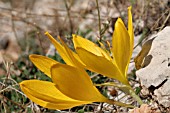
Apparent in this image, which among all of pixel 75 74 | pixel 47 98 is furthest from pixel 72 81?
pixel 47 98

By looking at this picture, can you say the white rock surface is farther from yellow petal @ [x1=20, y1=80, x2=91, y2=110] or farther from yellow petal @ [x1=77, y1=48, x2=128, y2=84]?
yellow petal @ [x1=20, y1=80, x2=91, y2=110]

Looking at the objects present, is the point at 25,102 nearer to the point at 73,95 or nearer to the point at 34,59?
the point at 34,59

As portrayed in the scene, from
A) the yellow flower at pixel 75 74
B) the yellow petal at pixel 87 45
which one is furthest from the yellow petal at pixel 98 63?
the yellow petal at pixel 87 45

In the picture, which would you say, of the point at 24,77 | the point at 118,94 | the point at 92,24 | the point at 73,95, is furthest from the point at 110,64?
the point at 92,24

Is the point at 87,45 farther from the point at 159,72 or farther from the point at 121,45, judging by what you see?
the point at 159,72

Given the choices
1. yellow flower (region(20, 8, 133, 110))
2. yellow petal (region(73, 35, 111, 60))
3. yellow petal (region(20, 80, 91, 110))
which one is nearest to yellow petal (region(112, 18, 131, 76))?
yellow flower (region(20, 8, 133, 110))
